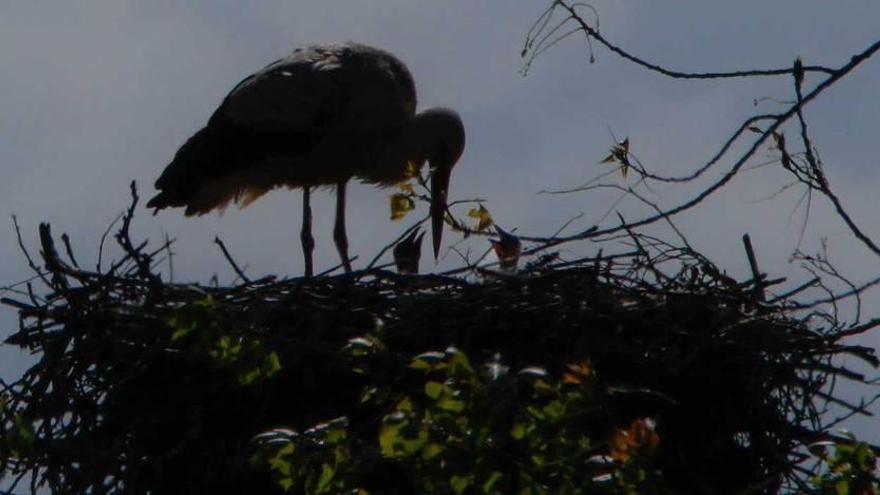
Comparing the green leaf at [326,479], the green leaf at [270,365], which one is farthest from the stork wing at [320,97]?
the green leaf at [326,479]

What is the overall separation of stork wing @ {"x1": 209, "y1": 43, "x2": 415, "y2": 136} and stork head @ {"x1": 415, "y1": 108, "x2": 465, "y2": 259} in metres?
0.15

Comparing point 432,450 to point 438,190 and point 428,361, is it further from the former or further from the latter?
point 438,190

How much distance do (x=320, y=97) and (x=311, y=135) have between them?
0.61ft

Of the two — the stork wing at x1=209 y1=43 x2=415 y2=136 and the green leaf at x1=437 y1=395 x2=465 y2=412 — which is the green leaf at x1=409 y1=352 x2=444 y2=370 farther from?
the stork wing at x1=209 y1=43 x2=415 y2=136

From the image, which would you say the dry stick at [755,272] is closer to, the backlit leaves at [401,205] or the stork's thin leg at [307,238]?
the backlit leaves at [401,205]

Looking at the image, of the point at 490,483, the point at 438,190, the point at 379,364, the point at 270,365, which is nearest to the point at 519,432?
the point at 490,483

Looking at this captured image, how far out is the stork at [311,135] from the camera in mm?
9234

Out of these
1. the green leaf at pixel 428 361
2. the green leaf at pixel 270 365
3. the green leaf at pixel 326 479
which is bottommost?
the green leaf at pixel 326 479

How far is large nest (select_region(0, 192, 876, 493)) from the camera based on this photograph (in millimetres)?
6441

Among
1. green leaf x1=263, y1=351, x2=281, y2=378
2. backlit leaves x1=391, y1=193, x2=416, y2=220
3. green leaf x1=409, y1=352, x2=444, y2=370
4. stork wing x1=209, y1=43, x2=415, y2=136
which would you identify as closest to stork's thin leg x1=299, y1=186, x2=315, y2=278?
stork wing x1=209, y1=43, x2=415, y2=136

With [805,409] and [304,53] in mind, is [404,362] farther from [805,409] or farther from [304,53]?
[304,53]

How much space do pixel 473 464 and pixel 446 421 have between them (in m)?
0.10

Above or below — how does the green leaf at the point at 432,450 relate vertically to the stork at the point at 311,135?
below

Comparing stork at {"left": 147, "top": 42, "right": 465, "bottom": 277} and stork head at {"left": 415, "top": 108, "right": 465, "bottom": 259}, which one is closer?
stork at {"left": 147, "top": 42, "right": 465, "bottom": 277}
